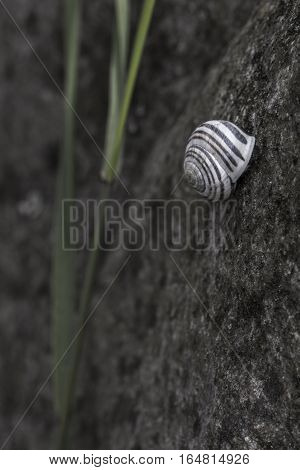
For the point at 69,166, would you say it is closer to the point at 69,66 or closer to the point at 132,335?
the point at 69,66

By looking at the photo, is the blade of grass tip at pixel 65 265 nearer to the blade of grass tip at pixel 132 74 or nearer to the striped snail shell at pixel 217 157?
the blade of grass tip at pixel 132 74

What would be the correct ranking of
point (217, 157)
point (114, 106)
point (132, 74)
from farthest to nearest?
1. point (114, 106)
2. point (132, 74)
3. point (217, 157)

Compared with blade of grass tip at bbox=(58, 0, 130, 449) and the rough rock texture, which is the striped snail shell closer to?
the rough rock texture

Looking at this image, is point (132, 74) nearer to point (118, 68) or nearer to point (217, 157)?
point (118, 68)

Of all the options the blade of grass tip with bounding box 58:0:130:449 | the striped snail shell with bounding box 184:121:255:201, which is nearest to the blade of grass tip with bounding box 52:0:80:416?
the blade of grass tip with bounding box 58:0:130:449

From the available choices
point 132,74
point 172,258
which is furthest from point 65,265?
point 132,74
